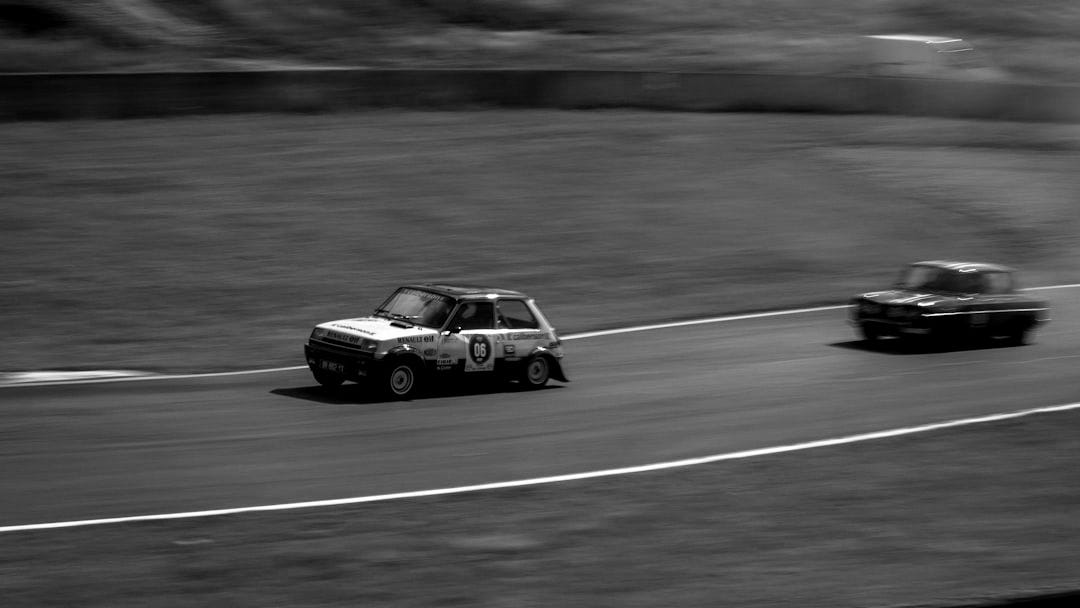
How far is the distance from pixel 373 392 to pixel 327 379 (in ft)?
1.74

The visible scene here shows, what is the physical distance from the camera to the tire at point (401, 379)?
44.7 ft

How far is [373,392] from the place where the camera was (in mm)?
14125

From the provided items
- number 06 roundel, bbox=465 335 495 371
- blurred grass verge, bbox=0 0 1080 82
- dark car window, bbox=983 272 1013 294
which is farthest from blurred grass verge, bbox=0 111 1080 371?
blurred grass verge, bbox=0 0 1080 82

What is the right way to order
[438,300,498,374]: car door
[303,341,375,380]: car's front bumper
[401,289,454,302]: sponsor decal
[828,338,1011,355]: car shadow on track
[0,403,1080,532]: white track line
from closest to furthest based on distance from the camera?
[0,403,1080,532]: white track line
[303,341,375,380]: car's front bumper
[438,300,498,374]: car door
[401,289,454,302]: sponsor decal
[828,338,1011,355]: car shadow on track

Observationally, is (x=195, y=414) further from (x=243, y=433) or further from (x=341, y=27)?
(x=341, y=27)

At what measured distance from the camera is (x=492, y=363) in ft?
48.1

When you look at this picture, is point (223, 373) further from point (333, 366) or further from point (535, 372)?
point (535, 372)

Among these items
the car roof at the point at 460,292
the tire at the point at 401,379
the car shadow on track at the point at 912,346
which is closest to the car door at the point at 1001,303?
the car shadow on track at the point at 912,346

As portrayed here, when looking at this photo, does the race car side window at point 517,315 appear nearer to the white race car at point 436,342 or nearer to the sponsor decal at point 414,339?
the white race car at point 436,342

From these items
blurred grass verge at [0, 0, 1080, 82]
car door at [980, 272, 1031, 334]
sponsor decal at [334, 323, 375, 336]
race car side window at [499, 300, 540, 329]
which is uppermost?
blurred grass verge at [0, 0, 1080, 82]

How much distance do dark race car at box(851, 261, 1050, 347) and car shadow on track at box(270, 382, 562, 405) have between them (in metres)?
5.48

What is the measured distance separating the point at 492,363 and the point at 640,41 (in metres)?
26.5

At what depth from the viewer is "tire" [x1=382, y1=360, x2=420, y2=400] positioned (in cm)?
1363

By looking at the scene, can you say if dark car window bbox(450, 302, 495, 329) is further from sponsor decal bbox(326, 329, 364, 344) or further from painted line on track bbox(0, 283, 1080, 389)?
painted line on track bbox(0, 283, 1080, 389)
